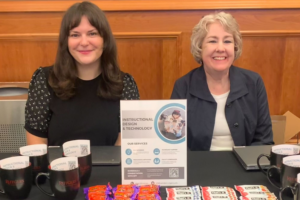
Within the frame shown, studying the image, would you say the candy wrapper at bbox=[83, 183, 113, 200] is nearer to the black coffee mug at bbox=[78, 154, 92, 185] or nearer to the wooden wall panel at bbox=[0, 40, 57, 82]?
the black coffee mug at bbox=[78, 154, 92, 185]

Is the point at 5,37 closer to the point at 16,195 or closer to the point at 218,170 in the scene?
the point at 16,195

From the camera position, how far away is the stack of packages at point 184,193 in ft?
2.84

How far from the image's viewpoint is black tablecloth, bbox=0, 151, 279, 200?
944 mm

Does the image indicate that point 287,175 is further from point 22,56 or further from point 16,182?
point 22,56

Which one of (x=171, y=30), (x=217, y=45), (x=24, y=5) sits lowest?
(x=217, y=45)

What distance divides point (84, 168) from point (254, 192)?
49 cm

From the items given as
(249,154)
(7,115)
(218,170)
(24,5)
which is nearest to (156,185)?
(218,170)

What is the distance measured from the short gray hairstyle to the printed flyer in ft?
2.47

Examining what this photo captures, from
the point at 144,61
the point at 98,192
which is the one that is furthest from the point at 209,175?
the point at 144,61

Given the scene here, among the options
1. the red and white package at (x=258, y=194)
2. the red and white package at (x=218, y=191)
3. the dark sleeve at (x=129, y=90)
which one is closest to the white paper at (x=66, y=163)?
the red and white package at (x=218, y=191)

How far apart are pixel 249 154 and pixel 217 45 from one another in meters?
0.62

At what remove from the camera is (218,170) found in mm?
1035

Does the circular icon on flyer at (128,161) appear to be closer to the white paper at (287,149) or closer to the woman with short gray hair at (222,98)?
the white paper at (287,149)

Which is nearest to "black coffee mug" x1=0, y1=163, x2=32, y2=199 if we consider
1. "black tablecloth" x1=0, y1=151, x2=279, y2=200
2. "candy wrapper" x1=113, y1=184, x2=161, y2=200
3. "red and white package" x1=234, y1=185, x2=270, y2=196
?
"black tablecloth" x1=0, y1=151, x2=279, y2=200
